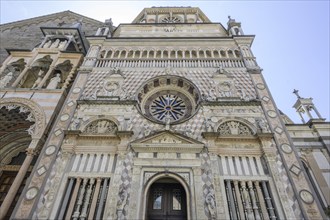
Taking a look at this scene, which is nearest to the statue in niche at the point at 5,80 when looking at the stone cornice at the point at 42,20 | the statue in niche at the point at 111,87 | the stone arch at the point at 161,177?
the statue in niche at the point at 111,87

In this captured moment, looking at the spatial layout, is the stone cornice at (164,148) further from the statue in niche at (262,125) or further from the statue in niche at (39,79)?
the statue in niche at (39,79)

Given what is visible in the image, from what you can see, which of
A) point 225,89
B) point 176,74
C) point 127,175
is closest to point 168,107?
point 176,74

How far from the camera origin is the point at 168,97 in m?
12.7

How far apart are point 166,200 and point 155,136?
260 cm

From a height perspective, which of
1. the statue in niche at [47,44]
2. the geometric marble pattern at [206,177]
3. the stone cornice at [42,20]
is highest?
the stone cornice at [42,20]

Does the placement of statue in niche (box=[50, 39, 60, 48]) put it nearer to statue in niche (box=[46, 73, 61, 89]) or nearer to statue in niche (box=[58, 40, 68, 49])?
statue in niche (box=[58, 40, 68, 49])

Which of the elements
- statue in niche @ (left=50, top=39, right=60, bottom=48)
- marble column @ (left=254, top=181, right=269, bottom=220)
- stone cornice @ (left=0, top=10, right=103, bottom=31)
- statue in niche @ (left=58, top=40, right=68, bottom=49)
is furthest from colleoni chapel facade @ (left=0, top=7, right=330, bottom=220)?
stone cornice @ (left=0, top=10, right=103, bottom=31)

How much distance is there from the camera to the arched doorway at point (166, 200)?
8078 millimetres

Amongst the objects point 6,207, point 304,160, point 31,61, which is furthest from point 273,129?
point 31,61

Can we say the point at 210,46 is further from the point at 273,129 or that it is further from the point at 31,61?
the point at 31,61

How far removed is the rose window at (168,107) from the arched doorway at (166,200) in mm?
3560

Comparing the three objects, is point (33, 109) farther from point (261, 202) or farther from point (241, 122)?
point (261, 202)

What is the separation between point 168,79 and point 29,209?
870 centimetres

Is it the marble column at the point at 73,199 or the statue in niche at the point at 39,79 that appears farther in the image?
the statue in niche at the point at 39,79
